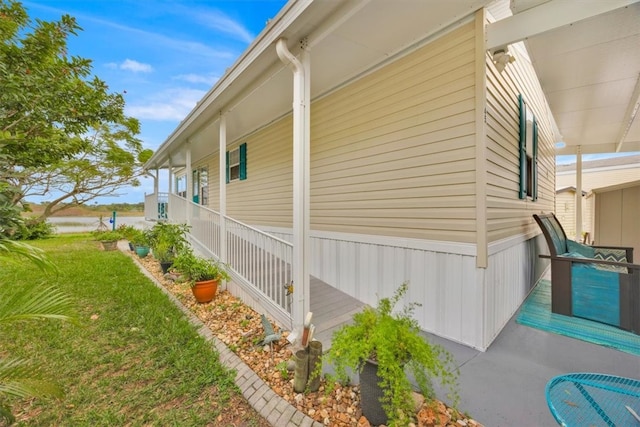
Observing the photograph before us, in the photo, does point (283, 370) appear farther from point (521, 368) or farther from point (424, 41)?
point (424, 41)

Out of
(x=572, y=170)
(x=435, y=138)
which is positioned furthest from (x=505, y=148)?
(x=572, y=170)

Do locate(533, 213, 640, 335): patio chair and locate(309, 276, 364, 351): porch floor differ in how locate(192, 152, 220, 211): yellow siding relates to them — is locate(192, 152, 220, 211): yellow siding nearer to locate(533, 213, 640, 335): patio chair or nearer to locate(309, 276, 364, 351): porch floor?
locate(309, 276, 364, 351): porch floor

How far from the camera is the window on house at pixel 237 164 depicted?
704 cm

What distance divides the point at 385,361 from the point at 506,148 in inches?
119

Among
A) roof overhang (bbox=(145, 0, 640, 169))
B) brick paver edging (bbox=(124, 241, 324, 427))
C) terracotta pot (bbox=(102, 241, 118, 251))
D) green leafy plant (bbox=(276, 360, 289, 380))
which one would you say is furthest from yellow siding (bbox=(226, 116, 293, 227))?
terracotta pot (bbox=(102, 241, 118, 251))

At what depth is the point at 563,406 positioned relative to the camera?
181 cm

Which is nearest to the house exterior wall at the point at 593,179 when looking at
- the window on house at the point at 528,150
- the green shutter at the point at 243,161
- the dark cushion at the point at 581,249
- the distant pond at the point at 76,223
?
the dark cushion at the point at 581,249

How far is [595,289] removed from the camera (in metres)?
3.23

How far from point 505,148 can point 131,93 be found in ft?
25.6

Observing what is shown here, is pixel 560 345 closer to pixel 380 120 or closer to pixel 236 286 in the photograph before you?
pixel 380 120

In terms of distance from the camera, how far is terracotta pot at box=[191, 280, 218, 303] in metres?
4.17

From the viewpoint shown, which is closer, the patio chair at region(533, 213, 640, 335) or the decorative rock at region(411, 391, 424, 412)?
the decorative rock at region(411, 391, 424, 412)

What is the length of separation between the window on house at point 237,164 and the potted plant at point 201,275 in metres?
3.20

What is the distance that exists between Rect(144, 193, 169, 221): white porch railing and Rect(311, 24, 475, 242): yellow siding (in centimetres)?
752
